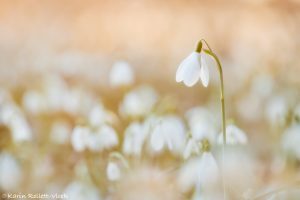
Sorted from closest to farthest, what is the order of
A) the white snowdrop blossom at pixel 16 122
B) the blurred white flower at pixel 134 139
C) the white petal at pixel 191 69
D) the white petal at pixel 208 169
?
the white petal at pixel 191 69 < the white petal at pixel 208 169 < the blurred white flower at pixel 134 139 < the white snowdrop blossom at pixel 16 122

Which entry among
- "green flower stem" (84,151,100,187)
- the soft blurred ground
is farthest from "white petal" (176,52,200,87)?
"green flower stem" (84,151,100,187)

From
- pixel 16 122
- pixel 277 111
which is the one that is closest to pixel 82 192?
pixel 16 122

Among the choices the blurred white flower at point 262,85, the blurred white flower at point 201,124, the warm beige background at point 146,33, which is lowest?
the blurred white flower at point 201,124

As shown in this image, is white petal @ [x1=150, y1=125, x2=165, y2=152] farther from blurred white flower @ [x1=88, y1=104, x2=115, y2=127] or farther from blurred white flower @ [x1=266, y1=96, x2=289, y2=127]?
blurred white flower @ [x1=266, y1=96, x2=289, y2=127]

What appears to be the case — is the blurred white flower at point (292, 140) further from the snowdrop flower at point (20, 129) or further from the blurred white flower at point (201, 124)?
the snowdrop flower at point (20, 129)

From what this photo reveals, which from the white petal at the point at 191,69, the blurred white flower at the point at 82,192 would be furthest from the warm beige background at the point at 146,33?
the blurred white flower at the point at 82,192
